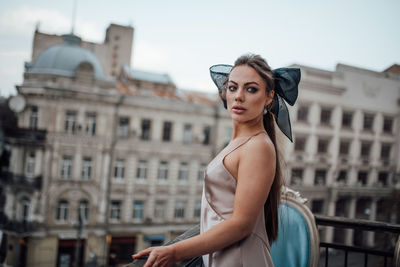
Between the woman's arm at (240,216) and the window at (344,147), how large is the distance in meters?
15.2

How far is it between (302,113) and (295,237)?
13144 millimetres

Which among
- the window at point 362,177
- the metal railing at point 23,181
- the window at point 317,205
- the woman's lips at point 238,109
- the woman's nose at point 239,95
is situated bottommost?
the window at point 317,205

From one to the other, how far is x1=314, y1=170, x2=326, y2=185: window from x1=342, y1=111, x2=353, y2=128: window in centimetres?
248

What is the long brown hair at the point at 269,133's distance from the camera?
3.76 feet

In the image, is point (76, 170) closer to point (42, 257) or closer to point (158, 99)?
point (42, 257)

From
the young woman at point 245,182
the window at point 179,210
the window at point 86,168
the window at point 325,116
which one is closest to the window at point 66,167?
the window at point 86,168

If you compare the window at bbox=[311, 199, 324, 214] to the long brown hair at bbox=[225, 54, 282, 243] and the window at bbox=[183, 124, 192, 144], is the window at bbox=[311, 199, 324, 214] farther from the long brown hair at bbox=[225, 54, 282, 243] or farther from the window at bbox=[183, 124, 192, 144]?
the long brown hair at bbox=[225, 54, 282, 243]

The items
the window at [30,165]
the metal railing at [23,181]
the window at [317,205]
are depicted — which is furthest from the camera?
the window at [317,205]

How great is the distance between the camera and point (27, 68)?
38.5 ft

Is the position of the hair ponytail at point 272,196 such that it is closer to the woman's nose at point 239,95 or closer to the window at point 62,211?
the woman's nose at point 239,95

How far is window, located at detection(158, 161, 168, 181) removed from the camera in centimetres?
1271

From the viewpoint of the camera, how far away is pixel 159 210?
12.7 m

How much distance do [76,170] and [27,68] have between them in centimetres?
425

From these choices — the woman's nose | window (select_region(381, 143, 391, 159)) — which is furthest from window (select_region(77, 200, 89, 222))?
window (select_region(381, 143, 391, 159))
